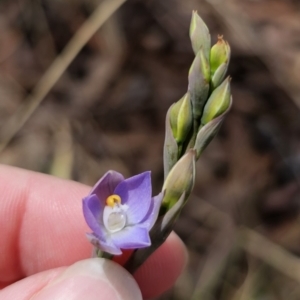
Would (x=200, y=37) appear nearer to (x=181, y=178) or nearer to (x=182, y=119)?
(x=182, y=119)

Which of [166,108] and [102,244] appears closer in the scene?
[102,244]

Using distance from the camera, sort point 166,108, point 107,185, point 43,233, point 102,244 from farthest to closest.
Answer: point 166,108 < point 43,233 < point 107,185 < point 102,244

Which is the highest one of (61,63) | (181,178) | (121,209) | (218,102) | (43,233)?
(218,102)

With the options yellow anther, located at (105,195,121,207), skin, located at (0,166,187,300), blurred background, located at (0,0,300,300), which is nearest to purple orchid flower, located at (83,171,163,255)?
yellow anther, located at (105,195,121,207)

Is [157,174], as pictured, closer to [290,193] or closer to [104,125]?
[104,125]

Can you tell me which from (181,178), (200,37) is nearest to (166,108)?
(200,37)

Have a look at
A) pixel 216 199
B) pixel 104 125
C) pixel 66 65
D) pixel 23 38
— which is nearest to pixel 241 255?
pixel 216 199

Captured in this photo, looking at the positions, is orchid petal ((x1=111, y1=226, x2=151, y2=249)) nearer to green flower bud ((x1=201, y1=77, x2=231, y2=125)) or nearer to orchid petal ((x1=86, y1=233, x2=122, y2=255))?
orchid petal ((x1=86, y1=233, x2=122, y2=255))
